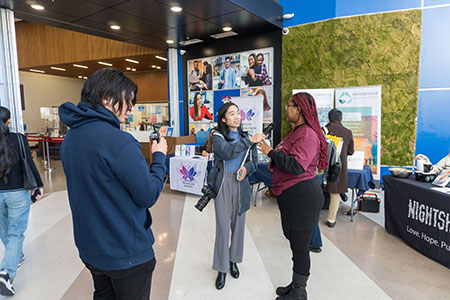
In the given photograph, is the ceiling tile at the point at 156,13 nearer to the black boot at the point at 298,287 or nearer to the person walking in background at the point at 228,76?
the person walking in background at the point at 228,76

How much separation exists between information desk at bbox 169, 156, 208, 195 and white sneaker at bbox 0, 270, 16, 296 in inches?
115

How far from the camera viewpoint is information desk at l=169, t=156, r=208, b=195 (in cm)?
475

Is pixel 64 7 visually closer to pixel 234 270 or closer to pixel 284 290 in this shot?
pixel 234 270

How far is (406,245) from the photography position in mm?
3182

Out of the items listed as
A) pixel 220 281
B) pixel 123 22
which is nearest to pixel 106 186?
pixel 220 281

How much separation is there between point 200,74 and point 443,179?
611cm

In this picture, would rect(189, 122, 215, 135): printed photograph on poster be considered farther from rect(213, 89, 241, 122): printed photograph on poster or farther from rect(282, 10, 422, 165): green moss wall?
rect(282, 10, 422, 165): green moss wall

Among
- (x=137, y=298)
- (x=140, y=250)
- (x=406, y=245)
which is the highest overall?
(x=140, y=250)

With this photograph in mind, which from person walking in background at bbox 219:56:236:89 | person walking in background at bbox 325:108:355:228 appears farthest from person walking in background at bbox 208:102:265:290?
person walking in background at bbox 219:56:236:89

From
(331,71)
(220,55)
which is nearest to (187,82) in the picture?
(220,55)

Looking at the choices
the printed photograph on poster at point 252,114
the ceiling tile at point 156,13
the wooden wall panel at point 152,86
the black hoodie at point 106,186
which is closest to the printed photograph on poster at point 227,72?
the ceiling tile at point 156,13

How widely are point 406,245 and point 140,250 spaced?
10.9 ft

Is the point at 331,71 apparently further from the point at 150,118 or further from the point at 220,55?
the point at 150,118

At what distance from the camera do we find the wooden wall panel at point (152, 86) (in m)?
11.6
